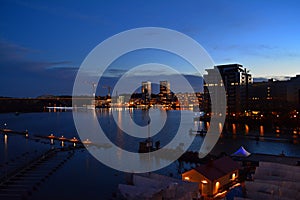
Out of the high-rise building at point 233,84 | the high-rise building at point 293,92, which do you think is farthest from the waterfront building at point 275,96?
the high-rise building at point 233,84

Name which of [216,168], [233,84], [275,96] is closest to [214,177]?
[216,168]

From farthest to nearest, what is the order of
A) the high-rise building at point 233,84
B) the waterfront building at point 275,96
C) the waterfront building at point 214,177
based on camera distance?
the high-rise building at point 233,84 → the waterfront building at point 275,96 → the waterfront building at point 214,177

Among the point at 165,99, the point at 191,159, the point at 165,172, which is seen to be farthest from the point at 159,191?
the point at 165,99

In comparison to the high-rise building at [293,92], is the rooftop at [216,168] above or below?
below

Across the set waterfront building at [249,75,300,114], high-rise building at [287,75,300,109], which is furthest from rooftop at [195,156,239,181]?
high-rise building at [287,75,300,109]

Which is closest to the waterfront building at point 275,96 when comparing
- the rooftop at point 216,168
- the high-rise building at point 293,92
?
the high-rise building at point 293,92

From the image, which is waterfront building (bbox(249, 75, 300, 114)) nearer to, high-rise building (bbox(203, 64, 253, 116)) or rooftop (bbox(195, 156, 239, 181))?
high-rise building (bbox(203, 64, 253, 116))

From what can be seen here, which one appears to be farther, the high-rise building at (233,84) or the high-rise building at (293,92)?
the high-rise building at (233,84)

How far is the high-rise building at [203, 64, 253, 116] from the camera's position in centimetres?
2272

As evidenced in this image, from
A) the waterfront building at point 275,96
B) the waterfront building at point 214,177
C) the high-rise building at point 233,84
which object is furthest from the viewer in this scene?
the high-rise building at point 233,84

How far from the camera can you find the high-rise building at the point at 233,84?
22.7m

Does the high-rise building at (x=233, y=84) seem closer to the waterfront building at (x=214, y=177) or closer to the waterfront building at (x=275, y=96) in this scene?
the waterfront building at (x=275, y=96)

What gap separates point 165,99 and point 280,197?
46.5 metres

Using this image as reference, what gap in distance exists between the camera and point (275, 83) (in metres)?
22.1
